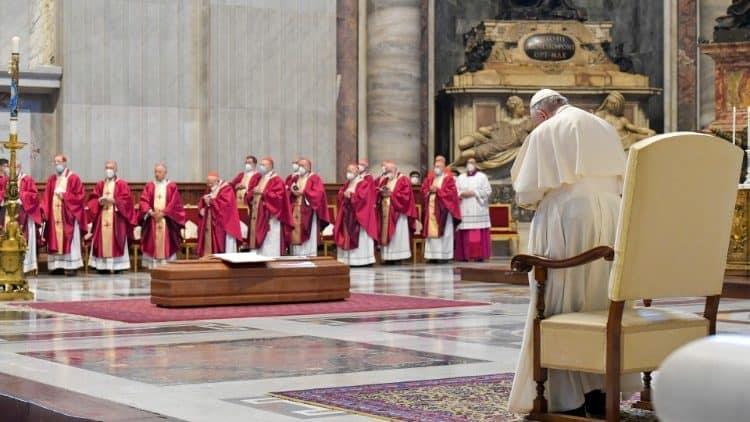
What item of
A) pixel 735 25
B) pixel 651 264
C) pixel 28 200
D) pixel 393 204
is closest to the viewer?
pixel 651 264

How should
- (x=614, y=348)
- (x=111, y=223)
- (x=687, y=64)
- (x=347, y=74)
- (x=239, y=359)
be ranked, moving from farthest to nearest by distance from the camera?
1. (x=687, y=64)
2. (x=347, y=74)
3. (x=111, y=223)
4. (x=239, y=359)
5. (x=614, y=348)

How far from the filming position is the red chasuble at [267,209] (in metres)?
19.4

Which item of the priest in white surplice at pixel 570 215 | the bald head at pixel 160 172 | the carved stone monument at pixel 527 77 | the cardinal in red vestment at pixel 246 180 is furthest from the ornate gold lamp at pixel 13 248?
the carved stone monument at pixel 527 77

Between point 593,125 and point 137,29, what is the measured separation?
666 inches

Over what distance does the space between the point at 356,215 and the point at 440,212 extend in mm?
1599

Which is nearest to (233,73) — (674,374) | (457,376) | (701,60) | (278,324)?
(701,60)

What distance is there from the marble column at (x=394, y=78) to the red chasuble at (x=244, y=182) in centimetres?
364

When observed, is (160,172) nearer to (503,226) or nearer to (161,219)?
(161,219)

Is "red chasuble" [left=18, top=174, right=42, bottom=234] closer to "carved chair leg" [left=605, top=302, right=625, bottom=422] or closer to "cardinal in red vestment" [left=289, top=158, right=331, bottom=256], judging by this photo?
"cardinal in red vestment" [left=289, top=158, right=331, bottom=256]

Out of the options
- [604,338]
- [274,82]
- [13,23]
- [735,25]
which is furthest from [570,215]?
[13,23]

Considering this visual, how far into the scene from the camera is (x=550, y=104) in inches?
193

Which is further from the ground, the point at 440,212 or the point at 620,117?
the point at 620,117

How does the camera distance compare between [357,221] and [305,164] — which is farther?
[357,221]

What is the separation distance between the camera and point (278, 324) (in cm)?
949
